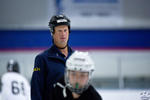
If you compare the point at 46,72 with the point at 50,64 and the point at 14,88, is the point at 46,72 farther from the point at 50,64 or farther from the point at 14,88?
the point at 14,88

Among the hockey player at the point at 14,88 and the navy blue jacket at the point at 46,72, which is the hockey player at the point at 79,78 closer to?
the navy blue jacket at the point at 46,72

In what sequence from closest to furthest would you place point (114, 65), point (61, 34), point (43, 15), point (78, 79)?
point (78, 79) < point (61, 34) < point (114, 65) < point (43, 15)

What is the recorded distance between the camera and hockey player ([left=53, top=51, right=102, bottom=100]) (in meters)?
1.88

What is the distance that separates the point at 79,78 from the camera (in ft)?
6.17

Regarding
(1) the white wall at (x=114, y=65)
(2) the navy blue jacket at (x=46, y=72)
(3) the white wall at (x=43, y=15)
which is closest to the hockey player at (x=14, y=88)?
(2) the navy blue jacket at (x=46, y=72)

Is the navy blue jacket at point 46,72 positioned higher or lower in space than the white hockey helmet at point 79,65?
lower

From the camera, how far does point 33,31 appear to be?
33.1 feet

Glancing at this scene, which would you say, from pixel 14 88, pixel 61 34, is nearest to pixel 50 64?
pixel 61 34

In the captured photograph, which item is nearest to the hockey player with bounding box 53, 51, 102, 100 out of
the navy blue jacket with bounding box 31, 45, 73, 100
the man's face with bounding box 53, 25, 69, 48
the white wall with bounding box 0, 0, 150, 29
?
the navy blue jacket with bounding box 31, 45, 73, 100

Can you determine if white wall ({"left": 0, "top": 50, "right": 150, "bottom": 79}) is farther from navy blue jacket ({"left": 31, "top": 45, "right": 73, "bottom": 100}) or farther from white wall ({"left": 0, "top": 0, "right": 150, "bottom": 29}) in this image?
navy blue jacket ({"left": 31, "top": 45, "right": 73, "bottom": 100})

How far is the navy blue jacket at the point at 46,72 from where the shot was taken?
2.58m

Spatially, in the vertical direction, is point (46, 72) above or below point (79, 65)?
below

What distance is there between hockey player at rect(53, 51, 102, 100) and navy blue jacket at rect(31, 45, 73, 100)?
0.59 m

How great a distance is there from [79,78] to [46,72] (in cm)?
82
